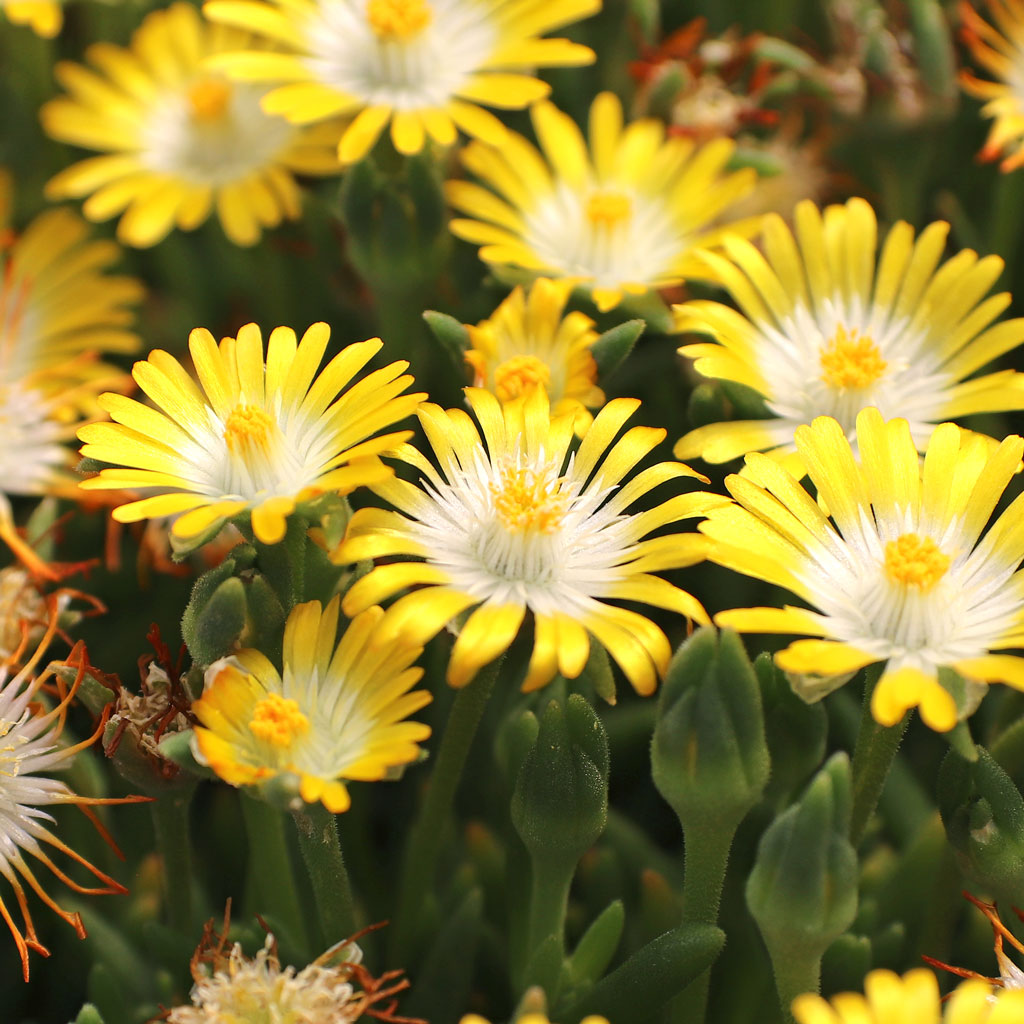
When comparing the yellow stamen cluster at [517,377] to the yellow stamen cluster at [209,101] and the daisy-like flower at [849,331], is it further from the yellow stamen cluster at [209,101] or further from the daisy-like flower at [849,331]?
the yellow stamen cluster at [209,101]

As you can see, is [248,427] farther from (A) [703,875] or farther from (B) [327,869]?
(A) [703,875]

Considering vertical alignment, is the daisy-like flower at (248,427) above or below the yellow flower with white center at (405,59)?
below

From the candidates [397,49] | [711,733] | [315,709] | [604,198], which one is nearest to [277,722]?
[315,709]

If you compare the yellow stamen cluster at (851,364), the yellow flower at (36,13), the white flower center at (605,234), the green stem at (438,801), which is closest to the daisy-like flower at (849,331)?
the yellow stamen cluster at (851,364)

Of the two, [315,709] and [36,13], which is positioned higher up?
[36,13]

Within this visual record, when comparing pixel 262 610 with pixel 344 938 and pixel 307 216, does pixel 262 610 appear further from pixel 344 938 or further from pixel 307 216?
pixel 307 216

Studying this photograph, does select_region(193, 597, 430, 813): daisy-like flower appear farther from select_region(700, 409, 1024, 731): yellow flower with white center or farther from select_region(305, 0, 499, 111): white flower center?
select_region(305, 0, 499, 111): white flower center
